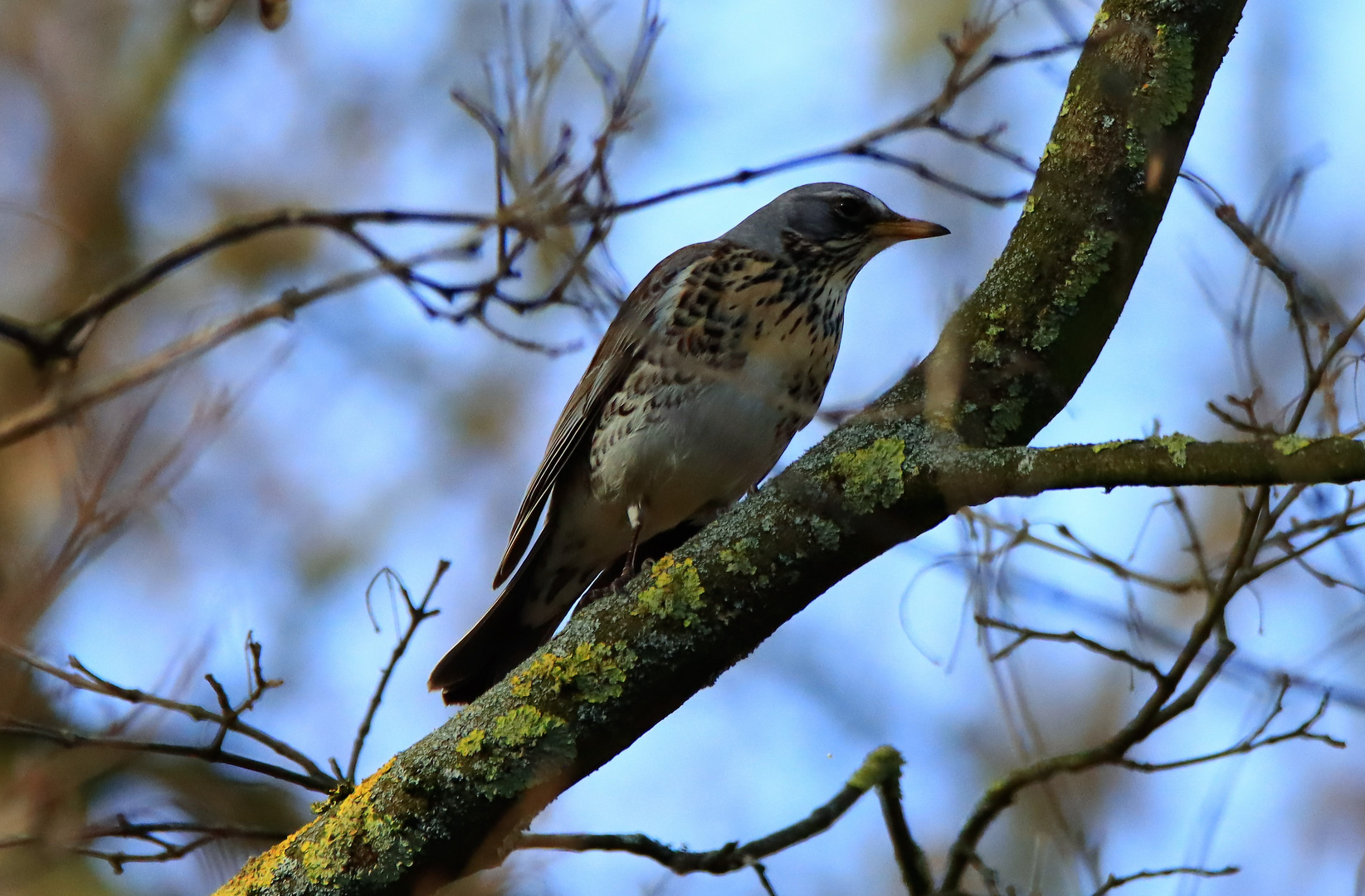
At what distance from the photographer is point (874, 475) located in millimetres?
2957

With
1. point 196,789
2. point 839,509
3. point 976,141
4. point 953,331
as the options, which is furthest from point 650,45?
point 196,789

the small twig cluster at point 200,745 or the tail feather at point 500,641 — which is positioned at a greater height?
the tail feather at point 500,641

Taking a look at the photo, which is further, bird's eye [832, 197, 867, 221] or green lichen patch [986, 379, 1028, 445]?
bird's eye [832, 197, 867, 221]

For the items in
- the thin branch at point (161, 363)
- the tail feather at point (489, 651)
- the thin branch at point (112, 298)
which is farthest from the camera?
the tail feather at point (489, 651)

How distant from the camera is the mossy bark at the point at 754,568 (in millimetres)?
2961

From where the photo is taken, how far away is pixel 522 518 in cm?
511

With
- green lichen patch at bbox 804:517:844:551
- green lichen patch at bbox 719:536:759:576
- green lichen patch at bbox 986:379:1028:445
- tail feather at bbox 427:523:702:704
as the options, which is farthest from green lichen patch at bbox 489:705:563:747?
tail feather at bbox 427:523:702:704

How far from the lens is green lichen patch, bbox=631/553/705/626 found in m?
3.00

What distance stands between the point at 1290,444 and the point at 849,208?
3.15m

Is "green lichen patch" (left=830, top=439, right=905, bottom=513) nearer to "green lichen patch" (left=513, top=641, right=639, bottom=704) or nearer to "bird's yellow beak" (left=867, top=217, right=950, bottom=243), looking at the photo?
Result: "green lichen patch" (left=513, top=641, right=639, bottom=704)

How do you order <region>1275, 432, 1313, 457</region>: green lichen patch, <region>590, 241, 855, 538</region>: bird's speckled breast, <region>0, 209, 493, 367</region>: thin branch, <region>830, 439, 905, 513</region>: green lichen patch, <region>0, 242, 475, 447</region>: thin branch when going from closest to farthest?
<region>0, 242, 475, 447</region>: thin branch
<region>0, 209, 493, 367</region>: thin branch
<region>1275, 432, 1313, 457</region>: green lichen patch
<region>830, 439, 905, 513</region>: green lichen patch
<region>590, 241, 855, 538</region>: bird's speckled breast

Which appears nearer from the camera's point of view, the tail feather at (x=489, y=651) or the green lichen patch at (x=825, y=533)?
the green lichen patch at (x=825, y=533)

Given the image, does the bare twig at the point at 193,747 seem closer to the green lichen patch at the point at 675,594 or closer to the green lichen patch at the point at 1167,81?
the green lichen patch at the point at 675,594

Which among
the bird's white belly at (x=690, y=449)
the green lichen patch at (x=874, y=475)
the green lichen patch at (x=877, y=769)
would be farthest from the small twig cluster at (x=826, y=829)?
the bird's white belly at (x=690, y=449)
